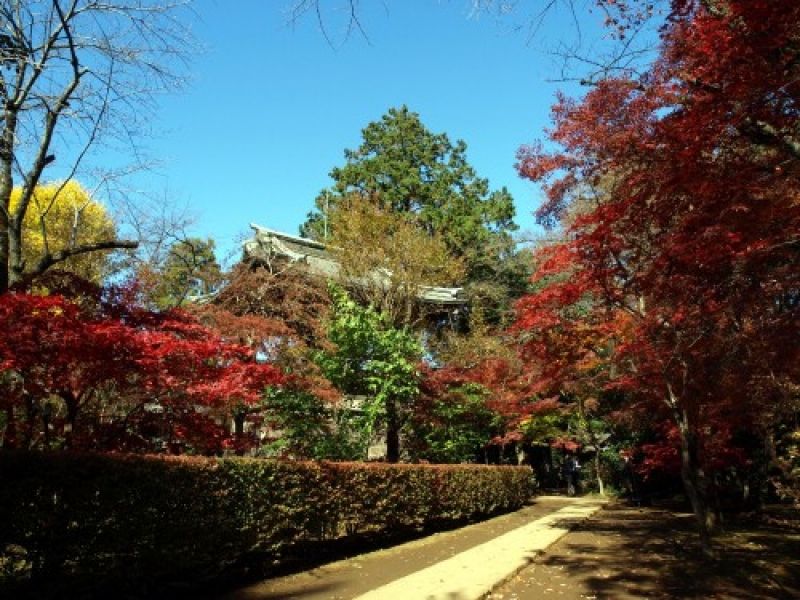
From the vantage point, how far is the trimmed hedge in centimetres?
470

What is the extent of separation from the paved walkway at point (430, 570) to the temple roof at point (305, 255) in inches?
331

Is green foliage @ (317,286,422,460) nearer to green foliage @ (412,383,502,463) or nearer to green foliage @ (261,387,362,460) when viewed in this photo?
green foliage @ (261,387,362,460)

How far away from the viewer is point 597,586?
22.2 feet

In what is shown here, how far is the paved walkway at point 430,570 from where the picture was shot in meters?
6.30

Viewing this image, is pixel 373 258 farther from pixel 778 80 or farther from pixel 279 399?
pixel 778 80

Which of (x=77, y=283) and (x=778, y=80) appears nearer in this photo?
(x=778, y=80)

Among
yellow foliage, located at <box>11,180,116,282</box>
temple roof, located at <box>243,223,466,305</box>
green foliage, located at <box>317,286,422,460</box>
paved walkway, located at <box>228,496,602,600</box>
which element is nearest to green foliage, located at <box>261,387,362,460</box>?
green foliage, located at <box>317,286,422,460</box>

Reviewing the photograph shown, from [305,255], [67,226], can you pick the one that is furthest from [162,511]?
[67,226]

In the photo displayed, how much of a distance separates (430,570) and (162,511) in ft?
11.9

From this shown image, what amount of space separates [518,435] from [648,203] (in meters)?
14.2

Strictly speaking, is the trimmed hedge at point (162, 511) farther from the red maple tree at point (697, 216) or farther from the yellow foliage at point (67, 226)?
the yellow foliage at point (67, 226)

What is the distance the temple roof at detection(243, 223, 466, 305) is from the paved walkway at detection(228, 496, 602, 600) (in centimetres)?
840

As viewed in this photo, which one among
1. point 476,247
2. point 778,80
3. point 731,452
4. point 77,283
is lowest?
point 731,452

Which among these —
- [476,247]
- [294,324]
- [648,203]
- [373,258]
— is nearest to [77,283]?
[648,203]
